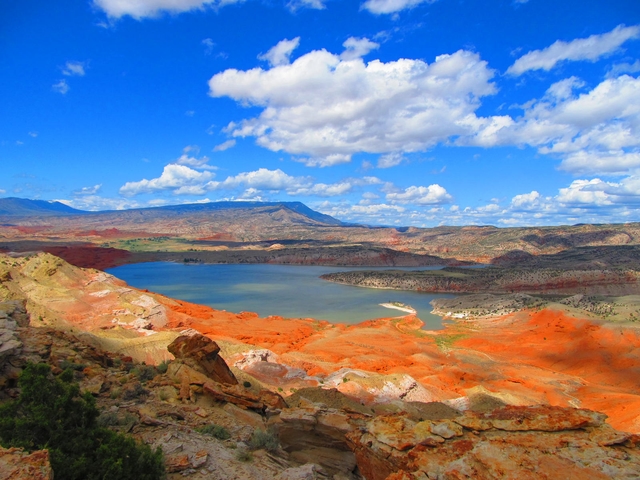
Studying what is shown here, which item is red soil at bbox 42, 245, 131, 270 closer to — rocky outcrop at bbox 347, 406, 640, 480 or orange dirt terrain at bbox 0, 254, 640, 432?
orange dirt terrain at bbox 0, 254, 640, 432

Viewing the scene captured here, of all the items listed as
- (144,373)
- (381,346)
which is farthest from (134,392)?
(381,346)

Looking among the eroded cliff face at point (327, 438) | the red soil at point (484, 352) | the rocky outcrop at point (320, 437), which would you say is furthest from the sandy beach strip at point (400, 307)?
the rocky outcrop at point (320, 437)

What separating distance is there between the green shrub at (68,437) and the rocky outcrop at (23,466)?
1085 mm

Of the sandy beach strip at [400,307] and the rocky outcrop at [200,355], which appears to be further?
the sandy beach strip at [400,307]

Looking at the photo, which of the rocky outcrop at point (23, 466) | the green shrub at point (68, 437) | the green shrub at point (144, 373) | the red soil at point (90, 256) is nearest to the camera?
the rocky outcrop at point (23, 466)

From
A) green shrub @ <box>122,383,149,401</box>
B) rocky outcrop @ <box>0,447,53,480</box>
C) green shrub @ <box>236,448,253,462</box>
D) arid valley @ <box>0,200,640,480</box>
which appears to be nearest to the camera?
rocky outcrop @ <box>0,447,53,480</box>

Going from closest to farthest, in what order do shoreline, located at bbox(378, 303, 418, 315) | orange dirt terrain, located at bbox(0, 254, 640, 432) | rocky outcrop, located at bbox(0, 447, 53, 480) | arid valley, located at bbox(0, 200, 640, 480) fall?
rocky outcrop, located at bbox(0, 447, 53, 480)
arid valley, located at bbox(0, 200, 640, 480)
orange dirt terrain, located at bbox(0, 254, 640, 432)
shoreline, located at bbox(378, 303, 418, 315)

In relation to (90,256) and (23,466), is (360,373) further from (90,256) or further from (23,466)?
(90,256)

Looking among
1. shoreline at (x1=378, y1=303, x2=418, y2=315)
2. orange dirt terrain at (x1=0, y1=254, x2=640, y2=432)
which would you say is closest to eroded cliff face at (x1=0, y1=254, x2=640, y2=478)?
orange dirt terrain at (x1=0, y1=254, x2=640, y2=432)

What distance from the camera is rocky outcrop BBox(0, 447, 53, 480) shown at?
516 cm

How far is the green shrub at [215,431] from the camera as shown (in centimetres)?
1003

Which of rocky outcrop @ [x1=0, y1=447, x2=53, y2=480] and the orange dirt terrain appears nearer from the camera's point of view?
rocky outcrop @ [x1=0, y1=447, x2=53, y2=480]

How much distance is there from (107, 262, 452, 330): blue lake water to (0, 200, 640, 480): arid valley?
210 inches

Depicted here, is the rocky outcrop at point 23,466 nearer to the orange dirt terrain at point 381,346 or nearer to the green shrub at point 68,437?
the green shrub at point 68,437
